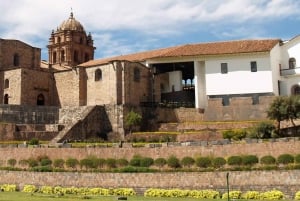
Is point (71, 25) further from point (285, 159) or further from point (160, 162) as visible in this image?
point (285, 159)

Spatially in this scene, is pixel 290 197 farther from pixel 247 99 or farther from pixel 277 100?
pixel 247 99

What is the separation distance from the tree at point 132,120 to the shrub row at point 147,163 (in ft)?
29.9

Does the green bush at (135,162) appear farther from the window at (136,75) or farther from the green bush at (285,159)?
the window at (136,75)

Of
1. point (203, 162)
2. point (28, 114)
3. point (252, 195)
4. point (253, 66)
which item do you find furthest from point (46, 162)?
point (253, 66)

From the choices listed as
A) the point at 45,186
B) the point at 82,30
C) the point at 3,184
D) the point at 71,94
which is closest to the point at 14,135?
the point at 3,184

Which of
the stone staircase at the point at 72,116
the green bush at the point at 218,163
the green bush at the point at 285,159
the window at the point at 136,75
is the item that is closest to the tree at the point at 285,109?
the green bush at the point at 285,159

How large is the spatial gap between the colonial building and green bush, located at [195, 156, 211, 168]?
530 inches

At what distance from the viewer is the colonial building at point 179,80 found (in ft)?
136

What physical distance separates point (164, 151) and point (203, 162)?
2.90 m

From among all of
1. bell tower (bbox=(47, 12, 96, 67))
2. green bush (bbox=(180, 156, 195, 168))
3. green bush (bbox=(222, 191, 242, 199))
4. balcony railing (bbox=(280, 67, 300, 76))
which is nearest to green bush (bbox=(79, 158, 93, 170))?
green bush (bbox=(180, 156, 195, 168))

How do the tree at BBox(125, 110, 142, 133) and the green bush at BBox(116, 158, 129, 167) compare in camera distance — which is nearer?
the green bush at BBox(116, 158, 129, 167)

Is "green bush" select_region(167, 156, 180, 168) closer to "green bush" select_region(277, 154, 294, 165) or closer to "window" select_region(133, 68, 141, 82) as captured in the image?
"green bush" select_region(277, 154, 294, 165)

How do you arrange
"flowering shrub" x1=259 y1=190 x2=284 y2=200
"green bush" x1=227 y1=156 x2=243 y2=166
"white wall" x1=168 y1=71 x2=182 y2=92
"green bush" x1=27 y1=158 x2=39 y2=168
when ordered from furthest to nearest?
"white wall" x1=168 y1=71 x2=182 y2=92, "green bush" x1=27 y1=158 x2=39 y2=168, "green bush" x1=227 y1=156 x2=243 y2=166, "flowering shrub" x1=259 y1=190 x2=284 y2=200

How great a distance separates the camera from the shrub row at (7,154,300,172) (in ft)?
82.7
